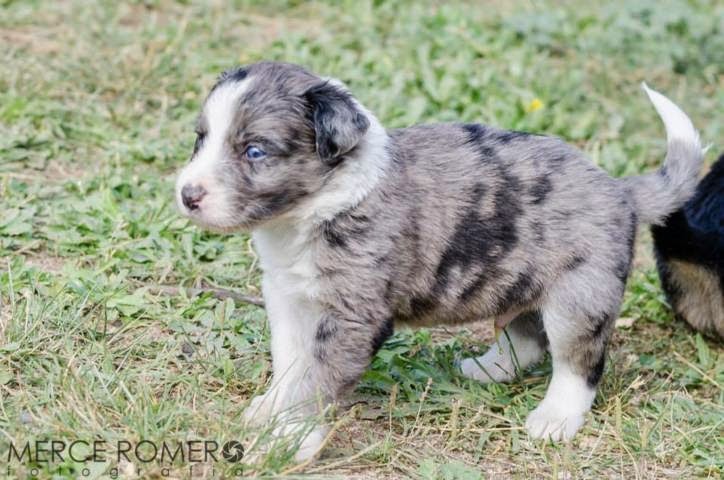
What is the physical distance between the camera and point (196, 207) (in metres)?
4.41

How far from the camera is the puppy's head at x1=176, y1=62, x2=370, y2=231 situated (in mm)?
4453

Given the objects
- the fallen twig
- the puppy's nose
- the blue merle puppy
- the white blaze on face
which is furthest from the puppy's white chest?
the fallen twig

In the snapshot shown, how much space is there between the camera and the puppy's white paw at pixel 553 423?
17.1ft

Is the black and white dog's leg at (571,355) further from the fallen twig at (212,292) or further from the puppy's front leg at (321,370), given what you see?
the fallen twig at (212,292)

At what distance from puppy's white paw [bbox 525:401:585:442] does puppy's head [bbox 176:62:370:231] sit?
1.57 m

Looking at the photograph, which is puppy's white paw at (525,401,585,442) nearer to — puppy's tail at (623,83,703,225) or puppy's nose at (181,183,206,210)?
puppy's tail at (623,83,703,225)

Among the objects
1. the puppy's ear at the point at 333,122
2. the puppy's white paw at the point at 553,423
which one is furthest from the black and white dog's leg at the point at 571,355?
the puppy's ear at the point at 333,122

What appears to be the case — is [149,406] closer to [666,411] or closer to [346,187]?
[346,187]

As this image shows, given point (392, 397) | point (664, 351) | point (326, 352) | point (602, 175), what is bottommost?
point (664, 351)

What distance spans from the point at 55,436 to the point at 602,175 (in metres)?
2.67

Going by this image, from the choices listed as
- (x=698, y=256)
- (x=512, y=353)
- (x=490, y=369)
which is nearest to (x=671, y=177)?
(x=698, y=256)

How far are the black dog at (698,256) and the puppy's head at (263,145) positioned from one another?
241 centimetres

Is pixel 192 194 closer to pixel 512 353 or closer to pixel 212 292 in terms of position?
pixel 212 292

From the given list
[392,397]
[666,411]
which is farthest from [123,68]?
[666,411]
